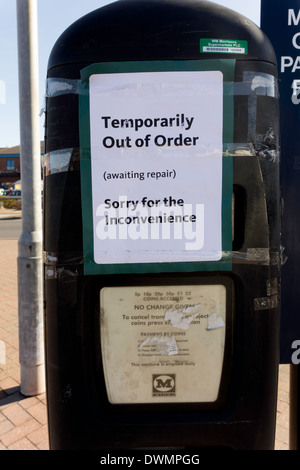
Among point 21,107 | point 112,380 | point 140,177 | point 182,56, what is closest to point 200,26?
point 182,56

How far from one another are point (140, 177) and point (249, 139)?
0.36 m

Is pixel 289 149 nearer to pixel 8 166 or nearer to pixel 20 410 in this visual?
pixel 20 410

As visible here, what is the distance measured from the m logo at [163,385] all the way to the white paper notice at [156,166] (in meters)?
0.40

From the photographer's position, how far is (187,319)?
1255 millimetres

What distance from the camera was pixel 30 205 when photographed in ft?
8.93

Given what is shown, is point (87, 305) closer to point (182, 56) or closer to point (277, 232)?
point (277, 232)

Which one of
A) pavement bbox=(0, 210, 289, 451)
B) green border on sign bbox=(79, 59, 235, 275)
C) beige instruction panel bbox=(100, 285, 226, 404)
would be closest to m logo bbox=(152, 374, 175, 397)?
beige instruction panel bbox=(100, 285, 226, 404)

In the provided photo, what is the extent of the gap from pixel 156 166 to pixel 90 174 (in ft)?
0.69

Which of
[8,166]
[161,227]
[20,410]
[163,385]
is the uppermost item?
[8,166]

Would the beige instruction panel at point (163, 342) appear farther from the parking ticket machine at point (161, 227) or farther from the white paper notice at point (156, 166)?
the white paper notice at point (156, 166)

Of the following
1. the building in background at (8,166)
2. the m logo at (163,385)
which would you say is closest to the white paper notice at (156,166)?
the m logo at (163,385)

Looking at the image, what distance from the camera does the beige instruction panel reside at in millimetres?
1244

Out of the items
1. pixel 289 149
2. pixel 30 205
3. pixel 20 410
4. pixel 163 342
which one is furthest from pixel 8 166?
pixel 163 342

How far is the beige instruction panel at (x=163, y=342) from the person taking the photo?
49.0 inches
